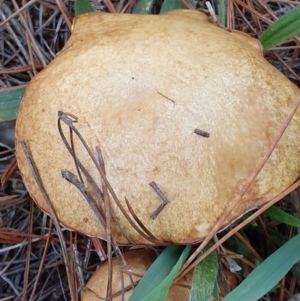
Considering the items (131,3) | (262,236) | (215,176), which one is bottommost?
(262,236)

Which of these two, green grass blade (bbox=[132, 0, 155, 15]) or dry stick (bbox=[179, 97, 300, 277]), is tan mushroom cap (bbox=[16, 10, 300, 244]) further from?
green grass blade (bbox=[132, 0, 155, 15])

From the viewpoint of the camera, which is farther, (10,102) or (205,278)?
(10,102)

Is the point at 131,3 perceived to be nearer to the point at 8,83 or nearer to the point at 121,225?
the point at 8,83

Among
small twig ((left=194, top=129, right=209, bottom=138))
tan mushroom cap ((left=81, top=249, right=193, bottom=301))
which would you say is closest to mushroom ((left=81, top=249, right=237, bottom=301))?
tan mushroom cap ((left=81, top=249, right=193, bottom=301))

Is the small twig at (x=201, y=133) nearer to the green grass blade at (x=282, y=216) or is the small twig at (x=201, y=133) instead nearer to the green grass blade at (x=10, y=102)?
the green grass blade at (x=282, y=216)

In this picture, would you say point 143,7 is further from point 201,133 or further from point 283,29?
point 201,133

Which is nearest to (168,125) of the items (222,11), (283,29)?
(283,29)

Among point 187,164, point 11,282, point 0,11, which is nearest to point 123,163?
point 187,164
